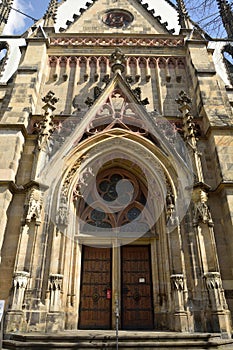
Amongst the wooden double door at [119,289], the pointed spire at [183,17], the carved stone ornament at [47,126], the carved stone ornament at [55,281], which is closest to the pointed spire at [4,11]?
the carved stone ornament at [47,126]

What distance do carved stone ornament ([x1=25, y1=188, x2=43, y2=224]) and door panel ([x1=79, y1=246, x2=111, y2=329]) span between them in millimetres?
1913

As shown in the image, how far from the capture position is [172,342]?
499cm

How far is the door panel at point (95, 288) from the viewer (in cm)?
735

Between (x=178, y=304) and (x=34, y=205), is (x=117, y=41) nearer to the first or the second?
(x=34, y=205)

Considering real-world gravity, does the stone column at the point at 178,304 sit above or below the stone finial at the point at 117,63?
below

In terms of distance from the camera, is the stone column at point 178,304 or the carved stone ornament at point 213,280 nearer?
the stone column at point 178,304

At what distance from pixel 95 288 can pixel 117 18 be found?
46.7 ft

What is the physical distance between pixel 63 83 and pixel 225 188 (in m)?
7.83

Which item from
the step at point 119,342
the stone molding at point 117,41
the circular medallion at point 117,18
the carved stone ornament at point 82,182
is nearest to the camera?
the step at point 119,342

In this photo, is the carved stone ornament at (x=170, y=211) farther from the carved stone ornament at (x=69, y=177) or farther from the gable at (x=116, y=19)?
the gable at (x=116, y=19)

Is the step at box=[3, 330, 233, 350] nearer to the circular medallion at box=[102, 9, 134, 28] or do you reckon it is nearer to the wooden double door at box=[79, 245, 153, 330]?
the wooden double door at box=[79, 245, 153, 330]

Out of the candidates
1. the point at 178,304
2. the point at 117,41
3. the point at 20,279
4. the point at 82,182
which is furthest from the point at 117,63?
the point at 178,304

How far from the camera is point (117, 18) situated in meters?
15.2

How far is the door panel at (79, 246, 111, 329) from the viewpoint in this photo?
24.1 ft
